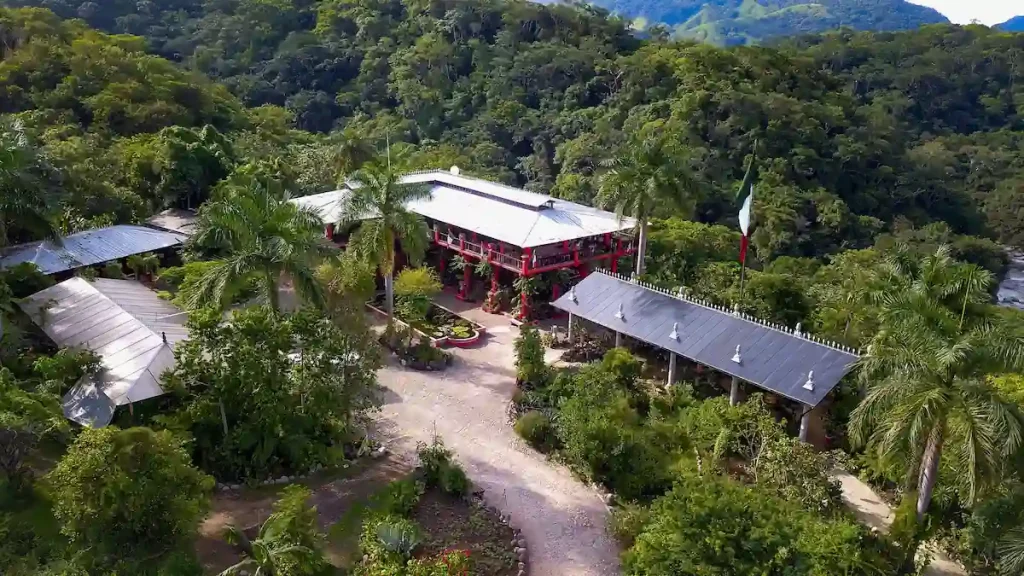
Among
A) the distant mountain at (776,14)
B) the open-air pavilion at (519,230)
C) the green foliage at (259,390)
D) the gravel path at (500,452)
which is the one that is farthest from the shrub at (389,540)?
the distant mountain at (776,14)

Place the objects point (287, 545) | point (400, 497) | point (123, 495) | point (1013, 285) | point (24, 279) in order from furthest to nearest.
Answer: point (1013, 285) → point (24, 279) → point (400, 497) → point (287, 545) → point (123, 495)

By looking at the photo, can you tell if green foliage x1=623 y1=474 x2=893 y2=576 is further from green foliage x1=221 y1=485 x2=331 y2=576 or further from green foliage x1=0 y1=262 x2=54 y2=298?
green foliage x1=0 y1=262 x2=54 y2=298

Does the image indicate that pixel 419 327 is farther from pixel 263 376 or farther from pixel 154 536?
pixel 154 536

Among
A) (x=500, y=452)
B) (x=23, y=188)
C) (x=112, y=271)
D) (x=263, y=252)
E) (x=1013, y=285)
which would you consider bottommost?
(x=1013, y=285)

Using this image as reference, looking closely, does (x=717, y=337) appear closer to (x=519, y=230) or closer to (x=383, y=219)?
(x=519, y=230)

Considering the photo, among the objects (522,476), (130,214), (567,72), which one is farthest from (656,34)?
(522,476)

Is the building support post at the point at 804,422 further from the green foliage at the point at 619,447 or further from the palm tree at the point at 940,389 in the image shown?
the green foliage at the point at 619,447

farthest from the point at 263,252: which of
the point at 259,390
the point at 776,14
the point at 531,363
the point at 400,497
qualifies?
the point at 776,14
